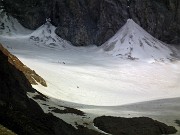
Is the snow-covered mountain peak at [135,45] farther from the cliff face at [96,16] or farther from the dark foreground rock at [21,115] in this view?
the dark foreground rock at [21,115]

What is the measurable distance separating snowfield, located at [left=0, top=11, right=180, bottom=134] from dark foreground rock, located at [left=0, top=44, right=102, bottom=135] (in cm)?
659

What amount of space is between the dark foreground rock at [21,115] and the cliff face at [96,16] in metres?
54.7

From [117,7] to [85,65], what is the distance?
25.1 m

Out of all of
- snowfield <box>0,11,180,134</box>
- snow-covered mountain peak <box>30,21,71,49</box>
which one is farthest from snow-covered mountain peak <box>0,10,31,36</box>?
snow-covered mountain peak <box>30,21,71,49</box>

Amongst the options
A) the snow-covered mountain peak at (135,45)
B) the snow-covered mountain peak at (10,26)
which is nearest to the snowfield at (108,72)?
the snow-covered mountain peak at (135,45)

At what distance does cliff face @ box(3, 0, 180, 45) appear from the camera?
71.1m

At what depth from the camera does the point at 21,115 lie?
1243 cm

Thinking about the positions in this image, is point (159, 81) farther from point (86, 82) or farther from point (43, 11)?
point (43, 11)

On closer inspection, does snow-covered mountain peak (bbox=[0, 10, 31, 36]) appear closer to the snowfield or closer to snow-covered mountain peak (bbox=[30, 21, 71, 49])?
the snowfield

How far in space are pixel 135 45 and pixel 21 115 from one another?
52.5 meters

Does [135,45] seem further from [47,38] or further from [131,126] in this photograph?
[131,126]

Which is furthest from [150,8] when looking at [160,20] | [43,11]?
[43,11]

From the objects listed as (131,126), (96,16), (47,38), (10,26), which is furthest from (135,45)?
(131,126)

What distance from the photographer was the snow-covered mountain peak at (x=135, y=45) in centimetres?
6078
